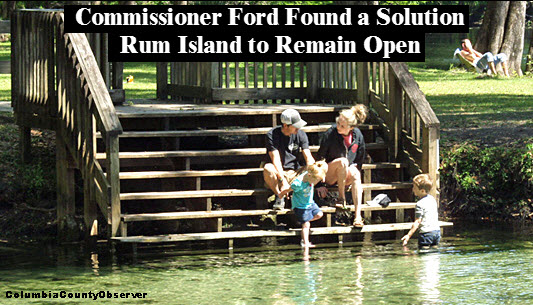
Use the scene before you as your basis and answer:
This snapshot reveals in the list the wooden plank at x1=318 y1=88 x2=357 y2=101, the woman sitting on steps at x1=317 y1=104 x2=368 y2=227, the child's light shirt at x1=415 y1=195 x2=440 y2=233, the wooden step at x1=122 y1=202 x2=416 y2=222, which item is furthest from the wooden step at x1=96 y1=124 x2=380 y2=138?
the child's light shirt at x1=415 y1=195 x2=440 y2=233

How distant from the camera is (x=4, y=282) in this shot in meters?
9.52

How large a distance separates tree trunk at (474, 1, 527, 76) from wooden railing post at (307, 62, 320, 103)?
1259 cm

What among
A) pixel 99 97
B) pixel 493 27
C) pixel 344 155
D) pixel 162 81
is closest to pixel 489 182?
pixel 344 155

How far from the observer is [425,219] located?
10.8m

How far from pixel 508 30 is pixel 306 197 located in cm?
1711

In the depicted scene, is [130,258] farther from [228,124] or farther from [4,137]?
[4,137]

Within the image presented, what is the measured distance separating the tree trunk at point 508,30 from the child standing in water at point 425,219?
51.6 ft

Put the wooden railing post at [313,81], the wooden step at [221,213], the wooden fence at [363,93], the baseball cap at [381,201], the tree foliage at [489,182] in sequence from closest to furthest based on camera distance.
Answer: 1. the wooden step at [221,213]
2. the baseball cap at [381,201]
3. the wooden fence at [363,93]
4. the tree foliage at [489,182]
5. the wooden railing post at [313,81]

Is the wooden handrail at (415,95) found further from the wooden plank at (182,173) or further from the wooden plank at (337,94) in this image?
the wooden plank at (182,173)

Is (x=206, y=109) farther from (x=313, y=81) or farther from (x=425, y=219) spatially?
(x=425, y=219)

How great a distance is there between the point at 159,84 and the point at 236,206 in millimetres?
3215

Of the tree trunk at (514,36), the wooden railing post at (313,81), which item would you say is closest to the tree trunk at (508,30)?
the tree trunk at (514,36)

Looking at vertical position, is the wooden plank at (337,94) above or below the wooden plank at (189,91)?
below

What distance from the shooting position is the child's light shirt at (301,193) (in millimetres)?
11047
